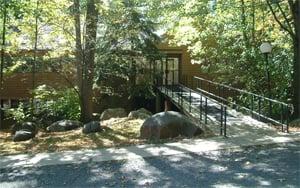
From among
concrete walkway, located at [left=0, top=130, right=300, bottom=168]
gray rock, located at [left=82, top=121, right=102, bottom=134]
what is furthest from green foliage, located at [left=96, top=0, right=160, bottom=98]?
concrete walkway, located at [left=0, top=130, right=300, bottom=168]

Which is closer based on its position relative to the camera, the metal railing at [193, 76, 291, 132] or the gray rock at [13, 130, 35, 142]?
the metal railing at [193, 76, 291, 132]

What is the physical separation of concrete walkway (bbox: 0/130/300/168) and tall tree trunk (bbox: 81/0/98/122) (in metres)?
6.84

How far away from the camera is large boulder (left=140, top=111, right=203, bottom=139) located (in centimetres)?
1162

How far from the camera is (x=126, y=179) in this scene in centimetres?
755

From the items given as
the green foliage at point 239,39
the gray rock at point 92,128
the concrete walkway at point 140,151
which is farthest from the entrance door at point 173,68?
the concrete walkway at point 140,151

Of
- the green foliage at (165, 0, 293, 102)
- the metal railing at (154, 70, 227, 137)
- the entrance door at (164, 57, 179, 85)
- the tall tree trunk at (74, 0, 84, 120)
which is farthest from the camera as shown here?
the entrance door at (164, 57, 179, 85)

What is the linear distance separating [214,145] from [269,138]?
58.9 inches

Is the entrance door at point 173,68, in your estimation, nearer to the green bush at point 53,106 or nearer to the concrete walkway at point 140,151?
the green bush at point 53,106

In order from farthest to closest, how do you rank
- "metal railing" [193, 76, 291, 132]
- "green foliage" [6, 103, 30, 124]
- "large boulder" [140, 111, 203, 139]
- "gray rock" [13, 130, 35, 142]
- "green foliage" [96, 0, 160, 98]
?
"green foliage" [6, 103, 30, 124], "green foliage" [96, 0, 160, 98], "gray rock" [13, 130, 35, 142], "metal railing" [193, 76, 291, 132], "large boulder" [140, 111, 203, 139]

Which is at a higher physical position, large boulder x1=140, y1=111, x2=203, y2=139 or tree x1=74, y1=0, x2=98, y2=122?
tree x1=74, y1=0, x2=98, y2=122

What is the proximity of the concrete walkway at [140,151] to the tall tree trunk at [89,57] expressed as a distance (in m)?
6.84

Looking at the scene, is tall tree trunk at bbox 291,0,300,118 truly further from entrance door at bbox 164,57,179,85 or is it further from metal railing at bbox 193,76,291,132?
entrance door at bbox 164,57,179,85

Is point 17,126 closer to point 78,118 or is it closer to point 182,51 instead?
point 78,118

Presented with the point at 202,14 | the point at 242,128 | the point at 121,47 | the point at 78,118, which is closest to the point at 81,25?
the point at 121,47
